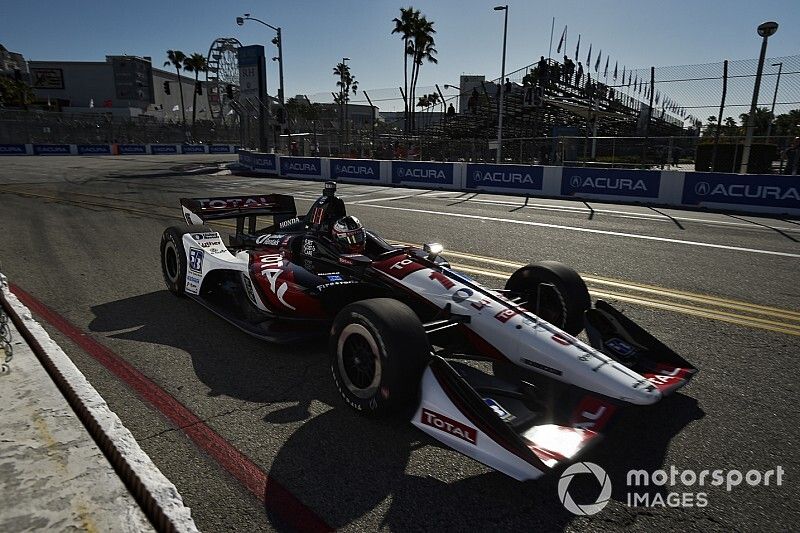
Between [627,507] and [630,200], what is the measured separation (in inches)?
587

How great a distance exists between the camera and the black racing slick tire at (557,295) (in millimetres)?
4227

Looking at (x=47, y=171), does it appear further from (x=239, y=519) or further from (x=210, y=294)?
(x=239, y=519)

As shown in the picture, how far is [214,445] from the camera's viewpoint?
308cm

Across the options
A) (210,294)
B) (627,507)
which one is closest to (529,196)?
(210,294)

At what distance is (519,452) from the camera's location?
2.54m

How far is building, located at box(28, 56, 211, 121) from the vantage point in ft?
279

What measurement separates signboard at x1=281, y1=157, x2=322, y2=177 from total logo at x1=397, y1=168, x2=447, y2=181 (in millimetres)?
5035

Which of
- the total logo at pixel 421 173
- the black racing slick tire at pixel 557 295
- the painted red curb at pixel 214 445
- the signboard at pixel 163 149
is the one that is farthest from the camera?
the signboard at pixel 163 149

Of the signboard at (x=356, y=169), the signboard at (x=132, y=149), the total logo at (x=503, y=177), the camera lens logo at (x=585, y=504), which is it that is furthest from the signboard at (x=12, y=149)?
the camera lens logo at (x=585, y=504)

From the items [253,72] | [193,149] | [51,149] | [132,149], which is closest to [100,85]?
[193,149]

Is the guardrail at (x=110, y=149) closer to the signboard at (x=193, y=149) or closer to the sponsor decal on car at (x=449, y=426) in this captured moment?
the signboard at (x=193, y=149)

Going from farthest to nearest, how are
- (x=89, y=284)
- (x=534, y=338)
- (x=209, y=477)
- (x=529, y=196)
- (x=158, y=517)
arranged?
(x=529, y=196)
(x=89, y=284)
(x=534, y=338)
(x=209, y=477)
(x=158, y=517)

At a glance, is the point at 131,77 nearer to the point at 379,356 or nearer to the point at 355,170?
the point at 355,170

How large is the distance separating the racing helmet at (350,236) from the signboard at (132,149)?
50069 millimetres
